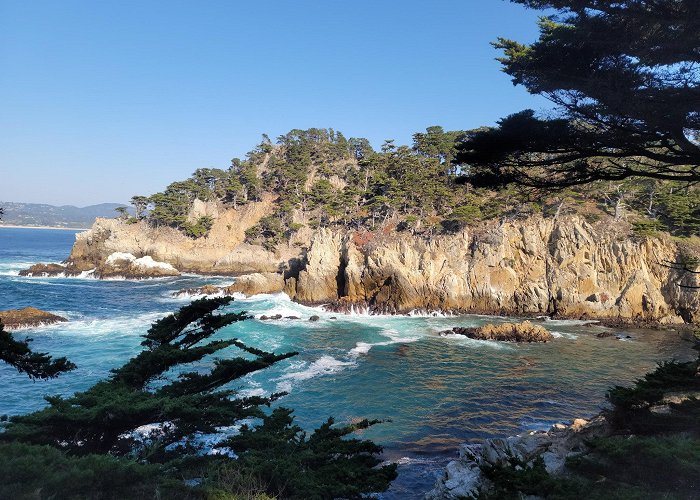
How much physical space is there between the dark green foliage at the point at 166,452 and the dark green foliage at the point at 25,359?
0.65 meters

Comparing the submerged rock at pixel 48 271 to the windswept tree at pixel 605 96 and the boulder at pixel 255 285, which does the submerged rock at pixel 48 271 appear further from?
the windswept tree at pixel 605 96

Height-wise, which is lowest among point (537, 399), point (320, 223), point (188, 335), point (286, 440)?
point (537, 399)

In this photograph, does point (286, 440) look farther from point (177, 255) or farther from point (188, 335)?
point (177, 255)

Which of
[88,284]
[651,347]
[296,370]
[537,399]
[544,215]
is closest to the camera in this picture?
[537,399]

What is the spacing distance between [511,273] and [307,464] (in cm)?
3185

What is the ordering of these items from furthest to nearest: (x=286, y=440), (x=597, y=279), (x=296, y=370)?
(x=597, y=279) < (x=296, y=370) < (x=286, y=440)

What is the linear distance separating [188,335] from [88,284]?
41633 millimetres

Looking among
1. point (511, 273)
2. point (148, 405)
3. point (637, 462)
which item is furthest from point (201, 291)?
point (637, 462)

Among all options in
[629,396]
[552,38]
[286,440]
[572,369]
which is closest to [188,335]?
[286,440]

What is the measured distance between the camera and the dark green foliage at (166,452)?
591 centimetres

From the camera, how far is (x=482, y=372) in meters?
21.2

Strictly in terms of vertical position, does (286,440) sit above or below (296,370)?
above

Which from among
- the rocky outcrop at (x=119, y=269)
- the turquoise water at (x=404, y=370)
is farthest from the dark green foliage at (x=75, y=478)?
the rocky outcrop at (x=119, y=269)

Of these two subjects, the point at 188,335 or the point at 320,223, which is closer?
the point at 188,335
